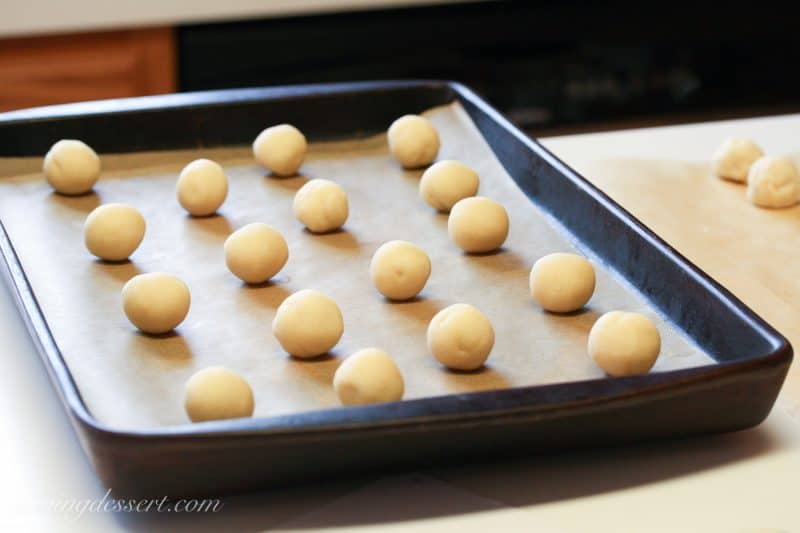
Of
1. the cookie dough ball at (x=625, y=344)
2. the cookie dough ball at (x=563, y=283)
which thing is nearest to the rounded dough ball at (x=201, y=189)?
the cookie dough ball at (x=563, y=283)

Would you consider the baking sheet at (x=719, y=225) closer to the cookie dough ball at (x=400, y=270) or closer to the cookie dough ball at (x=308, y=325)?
the cookie dough ball at (x=400, y=270)

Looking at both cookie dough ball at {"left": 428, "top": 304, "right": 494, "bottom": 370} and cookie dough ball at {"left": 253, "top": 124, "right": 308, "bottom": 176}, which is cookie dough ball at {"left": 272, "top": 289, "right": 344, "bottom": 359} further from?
cookie dough ball at {"left": 253, "top": 124, "right": 308, "bottom": 176}

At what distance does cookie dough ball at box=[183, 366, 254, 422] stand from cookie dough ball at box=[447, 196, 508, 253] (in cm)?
41

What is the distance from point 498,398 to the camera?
32.7 inches

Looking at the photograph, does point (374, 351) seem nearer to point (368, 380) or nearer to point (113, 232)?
point (368, 380)

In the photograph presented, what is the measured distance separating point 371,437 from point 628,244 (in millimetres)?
470

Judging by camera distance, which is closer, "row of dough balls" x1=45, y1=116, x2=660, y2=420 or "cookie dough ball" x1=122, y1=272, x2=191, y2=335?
"row of dough balls" x1=45, y1=116, x2=660, y2=420

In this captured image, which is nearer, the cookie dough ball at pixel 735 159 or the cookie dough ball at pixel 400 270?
the cookie dough ball at pixel 400 270

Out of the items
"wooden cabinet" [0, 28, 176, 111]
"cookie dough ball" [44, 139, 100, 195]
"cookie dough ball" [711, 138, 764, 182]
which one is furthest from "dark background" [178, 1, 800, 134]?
"cookie dough ball" [711, 138, 764, 182]

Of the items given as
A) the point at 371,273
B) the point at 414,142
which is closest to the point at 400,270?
the point at 371,273

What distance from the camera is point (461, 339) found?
1001 millimetres

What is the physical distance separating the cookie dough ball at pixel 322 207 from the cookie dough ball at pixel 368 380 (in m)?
0.39

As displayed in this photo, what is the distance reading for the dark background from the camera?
261 centimetres

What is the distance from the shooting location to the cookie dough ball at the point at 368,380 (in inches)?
36.8
